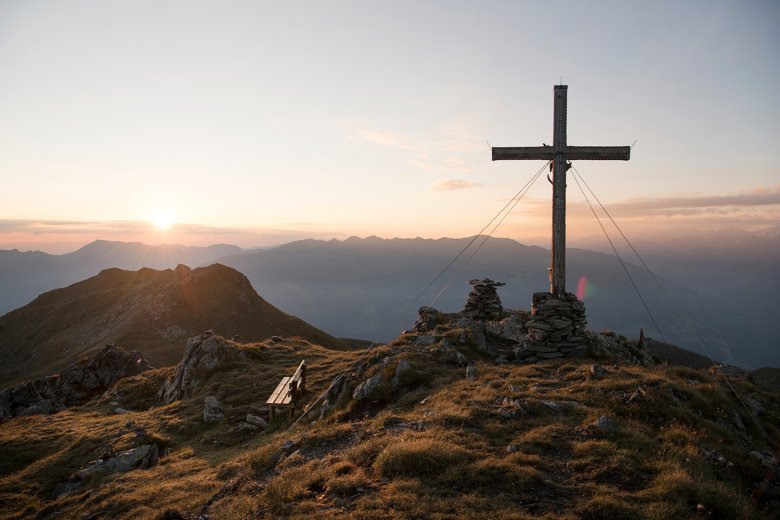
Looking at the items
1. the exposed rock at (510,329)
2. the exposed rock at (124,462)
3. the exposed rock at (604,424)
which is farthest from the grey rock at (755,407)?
the exposed rock at (124,462)

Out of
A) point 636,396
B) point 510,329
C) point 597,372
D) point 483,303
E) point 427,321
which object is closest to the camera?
point 636,396

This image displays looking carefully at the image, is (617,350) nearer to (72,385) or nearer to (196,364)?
(196,364)

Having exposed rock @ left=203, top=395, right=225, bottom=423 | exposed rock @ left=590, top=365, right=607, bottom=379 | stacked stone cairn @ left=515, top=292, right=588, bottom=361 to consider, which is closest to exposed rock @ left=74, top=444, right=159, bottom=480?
exposed rock @ left=203, top=395, right=225, bottom=423

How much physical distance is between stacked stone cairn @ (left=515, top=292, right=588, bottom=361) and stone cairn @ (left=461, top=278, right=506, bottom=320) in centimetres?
759

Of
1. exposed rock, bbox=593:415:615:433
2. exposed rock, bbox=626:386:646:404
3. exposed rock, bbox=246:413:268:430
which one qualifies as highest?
exposed rock, bbox=626:386:646:404

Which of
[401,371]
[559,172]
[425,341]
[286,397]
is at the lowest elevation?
[286,397]

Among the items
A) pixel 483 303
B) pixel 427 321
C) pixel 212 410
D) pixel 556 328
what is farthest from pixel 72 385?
Answer: pixel 556 328

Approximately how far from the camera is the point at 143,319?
7419 cm

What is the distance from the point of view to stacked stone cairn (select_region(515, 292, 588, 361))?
18.2 meters

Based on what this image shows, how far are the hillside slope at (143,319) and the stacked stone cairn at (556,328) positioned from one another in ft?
186

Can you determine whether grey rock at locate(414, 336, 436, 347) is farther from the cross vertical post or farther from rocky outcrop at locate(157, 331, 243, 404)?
rocky outcrop at locate(157, 331, 243, 404)

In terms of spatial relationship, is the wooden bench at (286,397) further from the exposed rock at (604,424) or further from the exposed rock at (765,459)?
the exposed rock at (765,459)

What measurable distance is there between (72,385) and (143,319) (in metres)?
44.2

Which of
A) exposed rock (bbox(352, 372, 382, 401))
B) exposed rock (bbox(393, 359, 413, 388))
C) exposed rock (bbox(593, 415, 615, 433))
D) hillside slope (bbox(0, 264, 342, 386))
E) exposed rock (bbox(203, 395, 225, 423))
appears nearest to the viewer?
exposed rock (bbox(593, 415, 615, 433))
